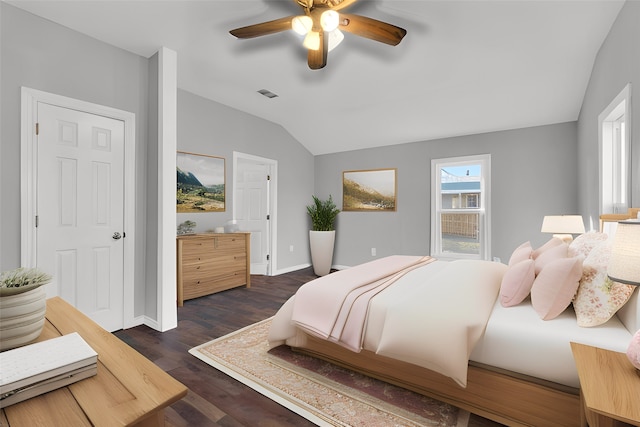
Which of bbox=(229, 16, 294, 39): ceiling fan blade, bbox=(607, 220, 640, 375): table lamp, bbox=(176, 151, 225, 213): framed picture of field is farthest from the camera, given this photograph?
bbox=(176, 151, 225, 213): framed picture of field

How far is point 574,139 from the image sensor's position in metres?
3.97

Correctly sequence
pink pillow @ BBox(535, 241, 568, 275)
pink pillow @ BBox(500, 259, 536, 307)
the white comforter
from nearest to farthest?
the white comforter → pink pillow @ BBox(500, 259, 536, 307) → pink pillow @ BBox(535, 241, 568, 275)

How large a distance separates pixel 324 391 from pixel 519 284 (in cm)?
139

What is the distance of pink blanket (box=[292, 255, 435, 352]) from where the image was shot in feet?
6.37

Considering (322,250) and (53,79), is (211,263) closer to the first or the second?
(322,250)

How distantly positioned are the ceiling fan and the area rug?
2420mm

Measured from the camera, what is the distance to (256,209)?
5344 mm

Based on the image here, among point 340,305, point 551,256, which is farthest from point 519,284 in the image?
Result: point 340,305

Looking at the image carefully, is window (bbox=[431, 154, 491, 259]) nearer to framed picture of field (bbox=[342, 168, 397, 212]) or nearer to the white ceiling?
the white ceiling

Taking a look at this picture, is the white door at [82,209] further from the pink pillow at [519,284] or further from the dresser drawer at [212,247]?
the pink pillow at [519,284]

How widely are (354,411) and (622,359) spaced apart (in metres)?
1.28

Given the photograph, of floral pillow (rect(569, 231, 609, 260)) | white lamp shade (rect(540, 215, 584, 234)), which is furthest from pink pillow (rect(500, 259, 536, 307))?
white lamp shade (rect(540, 215, 584, 234))

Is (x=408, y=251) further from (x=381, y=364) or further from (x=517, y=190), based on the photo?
(x=381, y=364)

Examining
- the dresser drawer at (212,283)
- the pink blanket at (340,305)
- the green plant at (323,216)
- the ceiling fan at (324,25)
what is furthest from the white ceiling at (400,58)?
the dresser drawer at (212,283)
